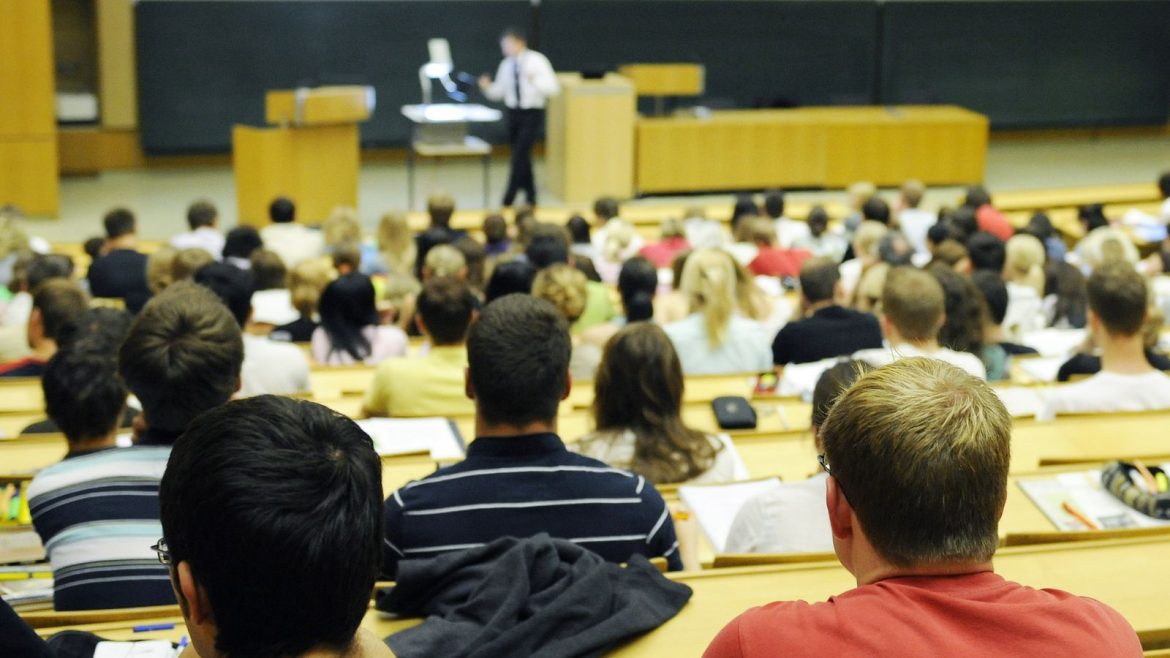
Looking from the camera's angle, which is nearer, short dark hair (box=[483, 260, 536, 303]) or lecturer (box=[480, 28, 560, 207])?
short dark hair (box=[483, 260, 536, 303])

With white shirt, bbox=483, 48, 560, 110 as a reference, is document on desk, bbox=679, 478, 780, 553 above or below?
below

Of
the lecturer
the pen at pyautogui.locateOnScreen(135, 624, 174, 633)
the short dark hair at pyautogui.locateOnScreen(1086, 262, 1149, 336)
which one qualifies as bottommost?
the pen at pyautogui.locateOnScreen(135, 624, 174, 633)

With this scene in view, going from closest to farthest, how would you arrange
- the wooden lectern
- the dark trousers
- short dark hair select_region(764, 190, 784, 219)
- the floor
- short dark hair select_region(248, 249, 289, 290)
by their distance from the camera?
short dark hair select_region(248, 249, 289, 290), short dark hair select_region(764, 190, 784, 219), the wooden lectern, the dark trousers, the floor

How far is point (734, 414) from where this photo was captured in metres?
4.95

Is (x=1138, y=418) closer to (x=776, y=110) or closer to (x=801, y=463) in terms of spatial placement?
(x=801, y=463)

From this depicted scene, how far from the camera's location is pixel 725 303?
19.9 feet

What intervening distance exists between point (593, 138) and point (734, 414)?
833 cm

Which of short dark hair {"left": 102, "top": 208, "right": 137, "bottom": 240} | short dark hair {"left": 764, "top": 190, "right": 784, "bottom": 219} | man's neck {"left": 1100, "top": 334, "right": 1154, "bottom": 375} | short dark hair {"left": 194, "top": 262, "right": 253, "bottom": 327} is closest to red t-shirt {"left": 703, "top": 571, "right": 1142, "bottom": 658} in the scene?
man's neck {"left": 1100, "top": 334, "right": 1154, "bottom": 375}

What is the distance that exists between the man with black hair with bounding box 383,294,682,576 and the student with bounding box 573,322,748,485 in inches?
30.2

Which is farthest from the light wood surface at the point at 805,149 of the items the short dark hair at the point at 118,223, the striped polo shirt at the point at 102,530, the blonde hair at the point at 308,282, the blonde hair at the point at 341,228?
the striped polo shirt at the point at 102,530

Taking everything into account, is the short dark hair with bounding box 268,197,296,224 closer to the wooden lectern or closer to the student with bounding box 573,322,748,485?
the wooden lectern


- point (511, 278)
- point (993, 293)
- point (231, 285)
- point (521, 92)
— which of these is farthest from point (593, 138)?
point (231, 285)

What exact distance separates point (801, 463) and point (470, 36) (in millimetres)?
11272

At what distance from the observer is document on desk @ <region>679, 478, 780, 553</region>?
3582 mm
